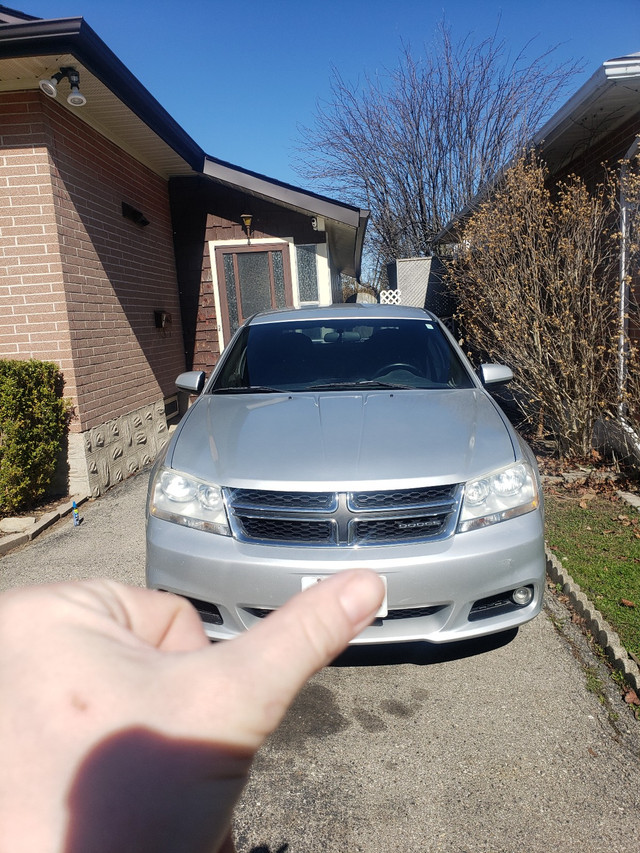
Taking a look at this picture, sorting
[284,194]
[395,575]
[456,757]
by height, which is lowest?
[456,757]

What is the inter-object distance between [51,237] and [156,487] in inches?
155

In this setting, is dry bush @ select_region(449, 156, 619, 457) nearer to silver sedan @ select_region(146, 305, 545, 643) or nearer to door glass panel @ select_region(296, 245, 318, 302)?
silver sedan @ select_region(146, 305, 545, 643)

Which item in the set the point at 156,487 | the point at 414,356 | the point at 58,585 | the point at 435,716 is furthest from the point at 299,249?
the point at 58,585

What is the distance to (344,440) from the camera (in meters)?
2.93

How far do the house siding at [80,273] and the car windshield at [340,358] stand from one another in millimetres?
2375

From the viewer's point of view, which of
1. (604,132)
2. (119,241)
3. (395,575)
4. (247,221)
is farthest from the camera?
(247,221)

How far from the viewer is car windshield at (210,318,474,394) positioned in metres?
4.03

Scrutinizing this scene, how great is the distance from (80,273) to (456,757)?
573 centimetres

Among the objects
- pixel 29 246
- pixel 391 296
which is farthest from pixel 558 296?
pixel 391 296

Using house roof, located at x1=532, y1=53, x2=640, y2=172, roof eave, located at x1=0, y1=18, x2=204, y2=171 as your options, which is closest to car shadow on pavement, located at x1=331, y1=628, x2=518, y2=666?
house roof, located at x1=532, y1=53, x2=640, y2=172

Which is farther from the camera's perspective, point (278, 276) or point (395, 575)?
point (278, 276)

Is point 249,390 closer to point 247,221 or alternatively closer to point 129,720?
point 129,720

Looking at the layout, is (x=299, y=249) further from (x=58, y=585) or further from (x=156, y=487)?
(x=58, y=585)

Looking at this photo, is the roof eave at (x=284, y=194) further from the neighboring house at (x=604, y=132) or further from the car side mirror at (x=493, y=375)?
the car side mirror at (x=493, y=375)
